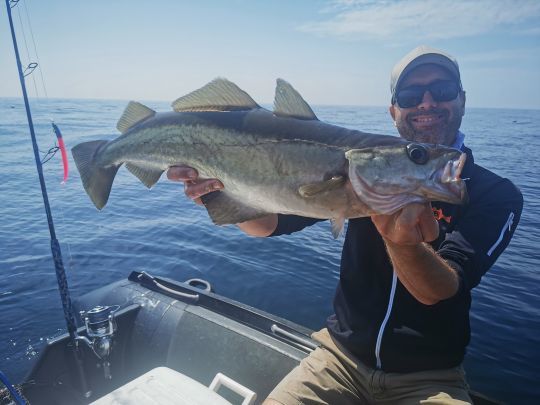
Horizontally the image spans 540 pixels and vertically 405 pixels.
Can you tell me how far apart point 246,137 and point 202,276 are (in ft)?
28.6

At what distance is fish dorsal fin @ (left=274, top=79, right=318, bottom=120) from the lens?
3135mm

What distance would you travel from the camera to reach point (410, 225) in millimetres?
2602

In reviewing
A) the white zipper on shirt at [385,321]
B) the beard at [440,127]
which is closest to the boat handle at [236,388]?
the white zipper on shirt at [385,321]

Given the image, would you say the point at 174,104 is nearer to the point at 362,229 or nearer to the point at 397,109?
the point at 362,229

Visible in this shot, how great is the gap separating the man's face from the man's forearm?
81.5 inches

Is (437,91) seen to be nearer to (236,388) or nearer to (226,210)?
(226,210)

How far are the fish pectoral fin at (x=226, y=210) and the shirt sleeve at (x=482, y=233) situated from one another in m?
1.77

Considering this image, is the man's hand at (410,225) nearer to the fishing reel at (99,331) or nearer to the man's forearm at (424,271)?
the man's forearm at (424,271)

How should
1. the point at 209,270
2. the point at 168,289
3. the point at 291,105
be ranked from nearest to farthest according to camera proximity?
the point at 291,105 → the point at 168,289 → the point at 209,270

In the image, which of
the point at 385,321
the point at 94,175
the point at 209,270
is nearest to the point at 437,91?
the point at 385,321

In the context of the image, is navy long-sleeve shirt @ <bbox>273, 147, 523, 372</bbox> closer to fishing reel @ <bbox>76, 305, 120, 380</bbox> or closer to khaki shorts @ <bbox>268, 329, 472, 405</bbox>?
khaki shorts @ <bbox>268, 329, 472, 405</bbox>

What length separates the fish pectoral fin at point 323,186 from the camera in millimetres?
2781

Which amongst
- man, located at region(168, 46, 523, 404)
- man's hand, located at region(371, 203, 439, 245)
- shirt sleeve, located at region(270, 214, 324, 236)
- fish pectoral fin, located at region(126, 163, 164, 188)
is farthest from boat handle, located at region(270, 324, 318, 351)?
fish pectoral fin, located at region(126, 163, 164, 188)

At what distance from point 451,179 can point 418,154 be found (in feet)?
0.91
